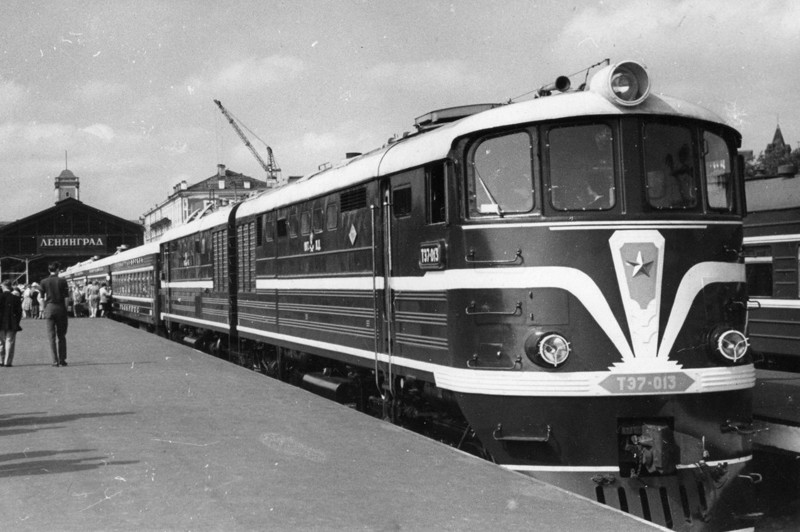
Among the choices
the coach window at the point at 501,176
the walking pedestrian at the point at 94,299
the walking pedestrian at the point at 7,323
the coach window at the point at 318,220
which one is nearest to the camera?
the coach window at the point at 501,176

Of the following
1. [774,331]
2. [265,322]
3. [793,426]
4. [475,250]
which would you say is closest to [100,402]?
[265,322]

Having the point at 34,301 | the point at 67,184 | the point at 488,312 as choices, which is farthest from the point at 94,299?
the point at 67,184

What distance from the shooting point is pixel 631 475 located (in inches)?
295

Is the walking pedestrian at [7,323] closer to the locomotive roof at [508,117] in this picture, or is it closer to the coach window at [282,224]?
the coach window at [282,224]

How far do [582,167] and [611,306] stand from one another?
1172mm

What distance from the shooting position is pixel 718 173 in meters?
8.15

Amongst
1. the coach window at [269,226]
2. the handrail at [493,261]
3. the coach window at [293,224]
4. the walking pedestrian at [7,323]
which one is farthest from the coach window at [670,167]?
the walking pedestrian at [7,323]

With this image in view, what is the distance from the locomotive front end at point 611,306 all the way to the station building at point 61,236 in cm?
7289

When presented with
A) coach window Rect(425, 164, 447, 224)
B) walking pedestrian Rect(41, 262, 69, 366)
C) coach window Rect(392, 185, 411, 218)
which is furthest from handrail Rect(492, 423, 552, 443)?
walking pedestrian Rect(41, 262, 69, 366)

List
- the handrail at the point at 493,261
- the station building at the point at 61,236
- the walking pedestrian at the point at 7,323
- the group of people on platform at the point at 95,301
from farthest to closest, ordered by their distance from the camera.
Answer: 1. the station building at the point at 61,236
2. the group of people on platform at the point at 95,301
3. the walking pedestrian at the point at 7,323
4. the handrail at the point at 493,261

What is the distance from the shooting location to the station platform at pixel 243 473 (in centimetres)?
601

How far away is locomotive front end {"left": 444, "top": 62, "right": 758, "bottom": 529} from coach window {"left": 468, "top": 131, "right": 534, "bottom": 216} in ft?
0.04

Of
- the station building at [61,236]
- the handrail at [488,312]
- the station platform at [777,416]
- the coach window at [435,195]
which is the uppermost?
the station building at [61,236]

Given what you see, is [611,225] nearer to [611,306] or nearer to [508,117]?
[611,306]
